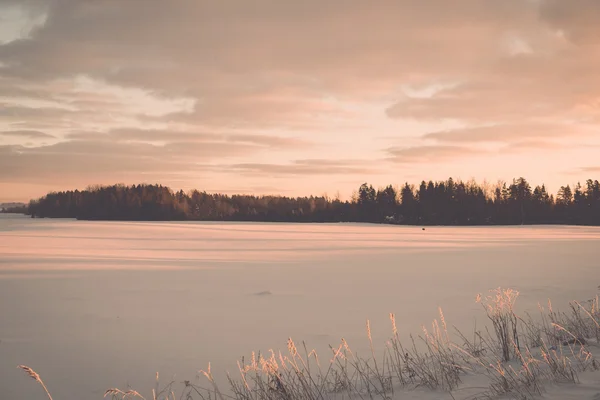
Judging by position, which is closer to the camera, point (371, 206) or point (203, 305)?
point (203, 305)

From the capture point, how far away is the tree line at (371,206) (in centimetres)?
9331

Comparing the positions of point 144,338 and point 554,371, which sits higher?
point 554,371

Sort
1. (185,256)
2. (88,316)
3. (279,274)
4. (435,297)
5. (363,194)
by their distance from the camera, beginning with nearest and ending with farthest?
1. (88,316)
2. (435,297)
3. (279,274)
4. (185,256)
5. (363,194)

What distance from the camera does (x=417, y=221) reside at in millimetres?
98938

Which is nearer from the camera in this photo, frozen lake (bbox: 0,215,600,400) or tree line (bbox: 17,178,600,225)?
frozen lake (bbox: 0,215,600,400)

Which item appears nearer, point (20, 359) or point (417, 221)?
point (20, 359)

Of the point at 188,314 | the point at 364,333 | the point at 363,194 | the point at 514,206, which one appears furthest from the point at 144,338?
the point at 363,194

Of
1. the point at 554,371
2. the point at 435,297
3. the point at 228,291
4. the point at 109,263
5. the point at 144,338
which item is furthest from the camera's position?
the point at 109,263

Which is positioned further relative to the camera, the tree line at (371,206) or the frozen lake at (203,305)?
the tree line at (371,206)

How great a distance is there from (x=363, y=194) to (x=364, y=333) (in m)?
110

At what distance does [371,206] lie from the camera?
11169 centimetres

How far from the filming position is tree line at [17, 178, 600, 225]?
9331 centimetres

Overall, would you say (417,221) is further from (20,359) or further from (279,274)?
(20,359)

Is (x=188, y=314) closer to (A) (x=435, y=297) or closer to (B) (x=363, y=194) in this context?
(A) (x=435, y=297)
